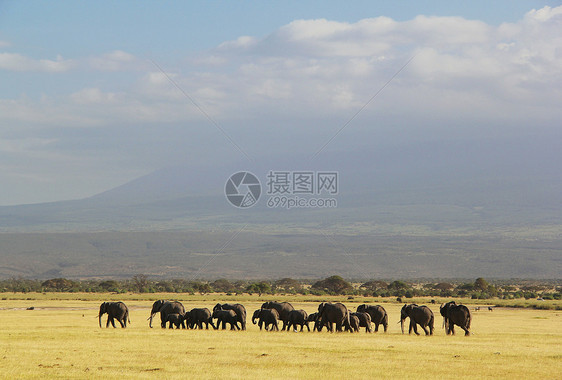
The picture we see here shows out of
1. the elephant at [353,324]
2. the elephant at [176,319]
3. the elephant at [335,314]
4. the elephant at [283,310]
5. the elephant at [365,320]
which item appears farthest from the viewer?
the elephant at [176,319]

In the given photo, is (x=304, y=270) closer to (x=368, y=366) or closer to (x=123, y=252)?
(x=123, y=252)

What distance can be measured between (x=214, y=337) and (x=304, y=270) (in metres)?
133

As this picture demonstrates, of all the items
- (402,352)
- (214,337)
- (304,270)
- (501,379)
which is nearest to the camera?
(501,379)

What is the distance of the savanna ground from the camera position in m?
21.4

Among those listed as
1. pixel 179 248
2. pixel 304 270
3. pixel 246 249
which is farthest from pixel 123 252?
pixel 304 270

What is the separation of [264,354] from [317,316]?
1007 cm

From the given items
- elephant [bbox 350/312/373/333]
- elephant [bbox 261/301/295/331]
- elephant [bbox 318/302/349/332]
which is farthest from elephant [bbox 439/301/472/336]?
elephant [bbox 261/301/295/331]

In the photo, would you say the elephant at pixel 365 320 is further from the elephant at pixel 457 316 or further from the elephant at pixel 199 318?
the elephant at pixel 199 318

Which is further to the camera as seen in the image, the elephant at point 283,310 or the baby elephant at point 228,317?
the elephant at point 283,310

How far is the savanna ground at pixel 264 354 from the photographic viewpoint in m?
21.4

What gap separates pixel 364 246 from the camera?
189750 millimetres

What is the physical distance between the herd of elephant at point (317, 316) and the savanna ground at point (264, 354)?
834 mm

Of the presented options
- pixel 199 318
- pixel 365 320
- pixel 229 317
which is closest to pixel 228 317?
pixel 229 317

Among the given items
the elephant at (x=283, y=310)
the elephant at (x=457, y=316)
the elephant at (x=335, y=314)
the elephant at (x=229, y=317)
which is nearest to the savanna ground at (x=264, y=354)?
the elephant at (x=457, y=316)
